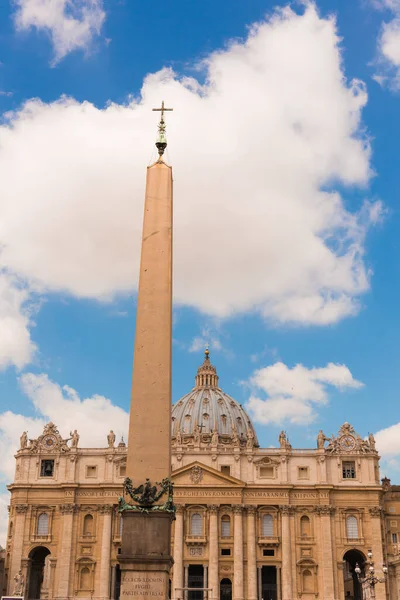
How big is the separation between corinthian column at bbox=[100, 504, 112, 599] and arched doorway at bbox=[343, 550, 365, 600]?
2364 cm

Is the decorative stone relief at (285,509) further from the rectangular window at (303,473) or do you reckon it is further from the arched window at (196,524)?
the arched window at (196,524)

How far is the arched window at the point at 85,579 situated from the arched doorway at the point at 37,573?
4454 millimetres

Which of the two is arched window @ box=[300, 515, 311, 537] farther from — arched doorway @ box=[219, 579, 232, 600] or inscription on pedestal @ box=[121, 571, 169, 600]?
inscription on pedestal @ box=[121, 571, 169, 600]

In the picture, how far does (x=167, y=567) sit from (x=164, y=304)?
625cm

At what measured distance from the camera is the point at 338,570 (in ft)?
252

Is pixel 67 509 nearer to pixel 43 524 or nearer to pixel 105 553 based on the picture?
pixel 43 524

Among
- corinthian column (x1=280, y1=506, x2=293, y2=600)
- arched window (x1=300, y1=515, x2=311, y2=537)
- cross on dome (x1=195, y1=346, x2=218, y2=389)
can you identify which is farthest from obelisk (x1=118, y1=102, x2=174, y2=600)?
cross on dome (x1=195, y1=346, x2=218, y2=389)

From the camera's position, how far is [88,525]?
80688 mm

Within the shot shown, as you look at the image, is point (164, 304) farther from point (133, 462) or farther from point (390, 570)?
point (390, 570)

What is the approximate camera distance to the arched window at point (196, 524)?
259 feet

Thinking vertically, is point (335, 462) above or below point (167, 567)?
above

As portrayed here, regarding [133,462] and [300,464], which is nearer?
[133,462]

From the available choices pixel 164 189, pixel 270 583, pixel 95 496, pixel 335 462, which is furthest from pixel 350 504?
pixel 164 189

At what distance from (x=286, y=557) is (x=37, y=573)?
26.6 m
